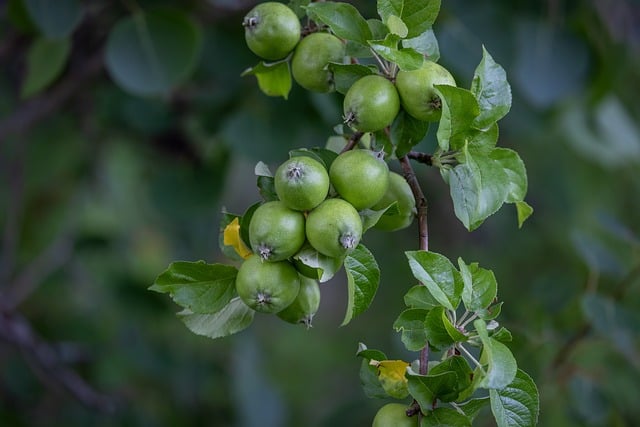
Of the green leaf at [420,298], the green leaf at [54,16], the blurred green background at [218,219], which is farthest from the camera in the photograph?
the blurred green background at [218,219]

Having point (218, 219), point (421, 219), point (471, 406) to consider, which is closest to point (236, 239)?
point (421, 219)

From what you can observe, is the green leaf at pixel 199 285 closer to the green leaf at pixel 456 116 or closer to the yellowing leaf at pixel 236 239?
the yellowing leaf at pixel 236 239

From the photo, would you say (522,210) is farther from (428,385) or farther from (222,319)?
(222,319)

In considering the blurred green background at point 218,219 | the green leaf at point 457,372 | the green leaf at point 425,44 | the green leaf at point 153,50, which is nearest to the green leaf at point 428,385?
the green leaf at point 457,372

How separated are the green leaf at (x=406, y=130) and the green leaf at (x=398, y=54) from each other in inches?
2.8

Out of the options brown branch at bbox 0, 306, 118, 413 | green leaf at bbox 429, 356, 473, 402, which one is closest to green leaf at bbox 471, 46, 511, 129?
green leaf at bbox 429, 356, 473, 402

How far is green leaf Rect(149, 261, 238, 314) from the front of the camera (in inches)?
33.2

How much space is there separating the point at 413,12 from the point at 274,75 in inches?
8.5

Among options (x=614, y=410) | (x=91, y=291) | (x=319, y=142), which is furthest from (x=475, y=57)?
(x=91, y=291)

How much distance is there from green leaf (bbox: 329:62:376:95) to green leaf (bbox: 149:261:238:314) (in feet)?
0.78

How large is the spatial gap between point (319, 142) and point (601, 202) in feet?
3.85

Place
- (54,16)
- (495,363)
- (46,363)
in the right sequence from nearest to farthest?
(495,363) → (54,16) → (46,363)

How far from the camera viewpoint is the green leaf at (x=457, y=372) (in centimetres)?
78

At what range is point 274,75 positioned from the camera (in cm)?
97
